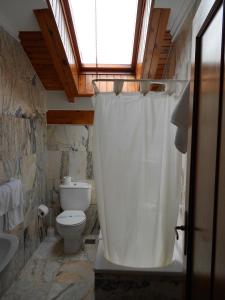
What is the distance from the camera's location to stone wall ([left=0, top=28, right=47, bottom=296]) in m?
2.40

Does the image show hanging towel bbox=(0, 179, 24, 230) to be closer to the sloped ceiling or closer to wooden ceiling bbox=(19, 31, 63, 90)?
wooden ceiling bbox=(19, 31, 63, 90)

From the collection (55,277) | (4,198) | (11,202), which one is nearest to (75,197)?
(55,277)

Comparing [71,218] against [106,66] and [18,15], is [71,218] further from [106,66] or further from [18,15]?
[18,15]

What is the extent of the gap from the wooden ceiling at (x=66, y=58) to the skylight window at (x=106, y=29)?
0.21m

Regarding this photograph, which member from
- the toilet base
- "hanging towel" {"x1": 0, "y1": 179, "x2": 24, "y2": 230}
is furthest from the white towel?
the toilet base

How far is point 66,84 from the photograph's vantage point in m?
3.19

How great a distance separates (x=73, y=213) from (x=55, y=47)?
2.02 meters

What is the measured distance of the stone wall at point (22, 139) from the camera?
2402 mm

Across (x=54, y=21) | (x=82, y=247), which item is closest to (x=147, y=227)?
(x=82, y=247)

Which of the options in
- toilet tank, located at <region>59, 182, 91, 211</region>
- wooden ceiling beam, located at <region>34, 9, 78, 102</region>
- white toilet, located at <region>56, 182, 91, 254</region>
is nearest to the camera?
wooden ceiling beam, located at <region>34, 9, 78, 102</region>

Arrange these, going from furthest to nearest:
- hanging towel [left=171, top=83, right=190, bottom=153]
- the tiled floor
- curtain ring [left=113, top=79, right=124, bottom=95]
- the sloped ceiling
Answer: the tiled floor < the sloped ceiling < curtain ring [left=113, top=79, right=124, bottom=95] < hanging towel [left=171, top=83, right=190, bottom=153]

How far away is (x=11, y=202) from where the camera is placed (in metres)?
2.30

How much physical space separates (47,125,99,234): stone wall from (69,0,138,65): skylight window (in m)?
1.02

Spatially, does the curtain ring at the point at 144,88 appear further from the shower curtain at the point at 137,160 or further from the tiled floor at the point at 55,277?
the tiled floor at the point at 55,277
